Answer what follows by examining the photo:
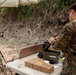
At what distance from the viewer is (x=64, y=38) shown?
4.67 ft

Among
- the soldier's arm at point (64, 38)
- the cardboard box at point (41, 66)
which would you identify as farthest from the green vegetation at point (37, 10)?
the soldier's arm at point (64, 38)

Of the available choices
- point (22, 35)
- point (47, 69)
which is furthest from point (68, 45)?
point (22, 35)

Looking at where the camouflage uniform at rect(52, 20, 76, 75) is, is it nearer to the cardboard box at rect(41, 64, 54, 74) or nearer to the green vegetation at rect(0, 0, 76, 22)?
the cardboard box at rect(41, 64, 54, 74)

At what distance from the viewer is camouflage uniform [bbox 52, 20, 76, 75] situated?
1399mm

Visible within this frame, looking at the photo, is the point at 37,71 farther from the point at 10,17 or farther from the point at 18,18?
the point at 10,17

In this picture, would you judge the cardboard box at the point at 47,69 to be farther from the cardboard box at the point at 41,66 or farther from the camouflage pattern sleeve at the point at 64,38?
the camouflage pattern sleeve at the point at 64,38

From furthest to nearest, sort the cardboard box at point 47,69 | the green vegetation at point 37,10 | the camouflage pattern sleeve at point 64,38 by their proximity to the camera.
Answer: the green vegetation at point 37,10, the cardboard box at point 47,69, the camouflage pattern sleeve at point 64,38

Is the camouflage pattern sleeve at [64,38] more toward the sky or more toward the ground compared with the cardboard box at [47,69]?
more toward the sky

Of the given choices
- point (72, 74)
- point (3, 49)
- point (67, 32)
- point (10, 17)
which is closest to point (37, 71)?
point (72, 74)

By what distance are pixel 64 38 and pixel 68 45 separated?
93 mm

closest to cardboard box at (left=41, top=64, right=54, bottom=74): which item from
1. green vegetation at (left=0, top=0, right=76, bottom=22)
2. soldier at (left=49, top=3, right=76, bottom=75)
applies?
soldier at (left=49, top=3, right=76, bottom=75)

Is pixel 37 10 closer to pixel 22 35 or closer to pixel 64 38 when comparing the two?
pixel 22 35

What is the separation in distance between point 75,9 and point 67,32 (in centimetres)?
23

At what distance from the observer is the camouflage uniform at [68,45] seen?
1.40 meters
